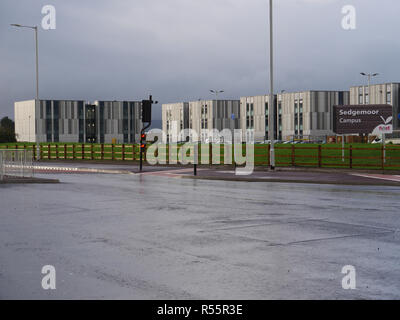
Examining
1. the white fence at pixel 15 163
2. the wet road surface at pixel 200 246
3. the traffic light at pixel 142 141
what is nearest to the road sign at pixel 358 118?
the traffic light at pixel 142 141

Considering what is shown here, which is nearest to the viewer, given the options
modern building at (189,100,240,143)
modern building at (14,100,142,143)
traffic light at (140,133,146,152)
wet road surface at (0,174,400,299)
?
wet road surface at (0,174,400,299)

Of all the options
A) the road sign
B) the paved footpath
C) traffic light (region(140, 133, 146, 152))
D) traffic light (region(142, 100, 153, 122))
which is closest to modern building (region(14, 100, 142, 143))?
the road sign

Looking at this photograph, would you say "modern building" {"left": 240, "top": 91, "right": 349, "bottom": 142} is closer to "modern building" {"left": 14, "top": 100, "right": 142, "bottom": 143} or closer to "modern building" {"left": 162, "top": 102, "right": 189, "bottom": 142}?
"modern building" {"left": 162, "top": 102, "right": 189, "bottom": 142}

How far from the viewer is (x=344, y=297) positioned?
6234 millimetres

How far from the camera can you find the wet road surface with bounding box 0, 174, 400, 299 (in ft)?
21.9

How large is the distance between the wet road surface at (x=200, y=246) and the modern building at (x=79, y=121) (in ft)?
369

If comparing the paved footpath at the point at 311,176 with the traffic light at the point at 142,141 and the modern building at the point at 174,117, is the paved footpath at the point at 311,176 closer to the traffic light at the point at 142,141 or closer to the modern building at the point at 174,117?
the traffic light at the point at 142,141

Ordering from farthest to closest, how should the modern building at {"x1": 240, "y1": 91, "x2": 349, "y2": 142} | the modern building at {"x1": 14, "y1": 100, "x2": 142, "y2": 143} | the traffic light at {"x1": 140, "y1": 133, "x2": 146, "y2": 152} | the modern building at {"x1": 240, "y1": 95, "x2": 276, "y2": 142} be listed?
the modern building at {"x1": 240, "y1": 95, "x2": 276, "y2": 142} → the modern building at {"x1": 14, "y1": 100, "x2": 142, "y2": 143} → the modern building at {"x1": 240, "y1": 91, "x2": 349, "y2": 142} → the traffic light at {"x1": 140, "y1": 133, "x2": 146, "y2": 152}

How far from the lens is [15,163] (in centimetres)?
2566

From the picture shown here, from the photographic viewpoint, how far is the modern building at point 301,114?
405 ft

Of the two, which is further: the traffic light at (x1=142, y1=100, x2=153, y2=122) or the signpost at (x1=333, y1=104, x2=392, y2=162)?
the signpost at (x1=333, y1=104, x2=392, y2=162)

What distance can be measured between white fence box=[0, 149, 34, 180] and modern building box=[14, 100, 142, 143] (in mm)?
100810

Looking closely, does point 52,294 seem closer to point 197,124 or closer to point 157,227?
point 157,227

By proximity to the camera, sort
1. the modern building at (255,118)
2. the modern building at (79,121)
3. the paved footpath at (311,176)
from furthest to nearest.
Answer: the modern building at (255,118) < the modern building at (79,121) < the paved footpath at (311,176)
